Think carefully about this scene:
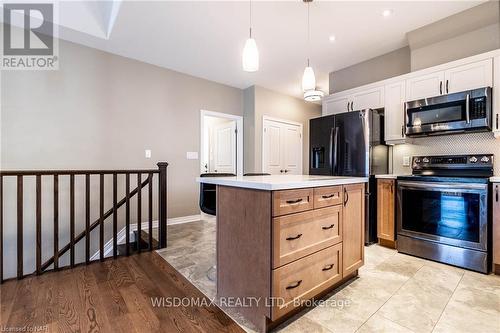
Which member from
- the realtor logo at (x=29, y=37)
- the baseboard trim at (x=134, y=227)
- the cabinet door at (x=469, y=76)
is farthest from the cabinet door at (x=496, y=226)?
the realtor logo at (x=29, y=37)

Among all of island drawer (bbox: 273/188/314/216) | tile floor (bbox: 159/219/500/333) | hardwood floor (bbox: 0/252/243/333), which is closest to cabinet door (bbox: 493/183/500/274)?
tile floor (bbox: 159/219/500/333)

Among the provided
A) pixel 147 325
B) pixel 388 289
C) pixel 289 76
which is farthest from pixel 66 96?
pixel 388 289

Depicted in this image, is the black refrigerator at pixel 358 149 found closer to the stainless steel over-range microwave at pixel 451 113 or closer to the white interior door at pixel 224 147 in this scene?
the stainless steel over-range microwave at pixel 451 113

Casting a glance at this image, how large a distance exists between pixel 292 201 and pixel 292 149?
4.23m

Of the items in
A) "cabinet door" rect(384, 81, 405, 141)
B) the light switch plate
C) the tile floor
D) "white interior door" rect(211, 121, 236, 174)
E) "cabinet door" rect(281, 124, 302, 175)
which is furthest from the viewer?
"cabinet door" rect(281, 124, 302, 175)

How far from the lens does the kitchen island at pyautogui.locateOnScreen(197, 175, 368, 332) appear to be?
130 cm

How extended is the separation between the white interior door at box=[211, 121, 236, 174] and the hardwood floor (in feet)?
10.3

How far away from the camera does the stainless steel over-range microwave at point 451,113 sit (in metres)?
2.27

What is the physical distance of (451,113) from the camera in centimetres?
246

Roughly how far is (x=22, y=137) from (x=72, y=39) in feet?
4.59

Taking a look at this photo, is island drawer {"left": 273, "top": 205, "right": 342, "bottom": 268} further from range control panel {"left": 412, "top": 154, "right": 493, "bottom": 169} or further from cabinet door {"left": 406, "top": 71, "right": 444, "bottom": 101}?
cabinet door {"left": 406, "top": 71, "right": 444, "bottom": 101}

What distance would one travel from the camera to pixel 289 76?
169 inches

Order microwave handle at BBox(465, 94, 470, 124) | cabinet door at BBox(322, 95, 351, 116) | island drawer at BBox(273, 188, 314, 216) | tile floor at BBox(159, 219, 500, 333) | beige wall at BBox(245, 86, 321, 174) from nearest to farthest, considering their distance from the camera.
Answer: island drawer at BBox(273, 188, 314, 216) < tile floor at BBox(159, 219, 500, 333) < microwave handle at BBox(465, 94, 470, 124) < cabinet door at BBox(322, 95, 351, 116) < beige wall at BBox(245, 86, 321, 174)

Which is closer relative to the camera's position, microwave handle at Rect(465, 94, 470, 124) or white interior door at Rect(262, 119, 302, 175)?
microwave handle at Rect(465, 94, 470, 124)
